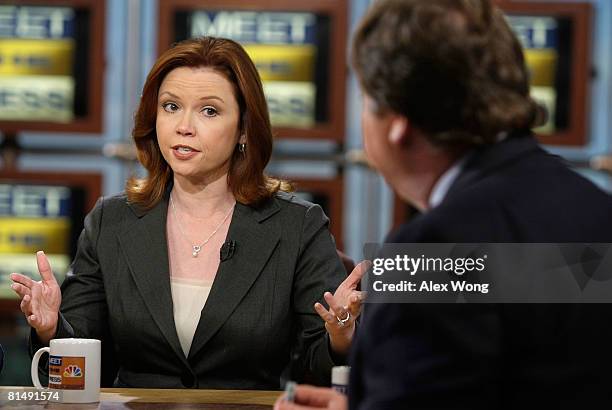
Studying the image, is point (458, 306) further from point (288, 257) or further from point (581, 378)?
point (288, 257)

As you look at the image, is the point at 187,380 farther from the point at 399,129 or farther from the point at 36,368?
the point at 399,129

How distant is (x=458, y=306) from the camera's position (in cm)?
107

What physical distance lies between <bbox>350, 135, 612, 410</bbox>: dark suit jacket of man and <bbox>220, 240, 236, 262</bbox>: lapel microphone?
1.34 metres

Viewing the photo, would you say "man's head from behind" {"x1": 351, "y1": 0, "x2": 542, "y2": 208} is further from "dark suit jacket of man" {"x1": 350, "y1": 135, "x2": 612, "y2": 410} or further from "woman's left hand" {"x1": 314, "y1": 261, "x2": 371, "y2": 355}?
"woman's left hand" {"x1": 314, "y1": 261, "x2": 371, "y2": 355}

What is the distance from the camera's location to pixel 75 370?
189cm

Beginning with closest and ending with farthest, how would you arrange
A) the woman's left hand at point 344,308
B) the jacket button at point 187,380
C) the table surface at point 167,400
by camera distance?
the table surface at point 167,400 < the woman's left hand at point 344,308 < the jacket button at point 187,380

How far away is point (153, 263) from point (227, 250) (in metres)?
0.18

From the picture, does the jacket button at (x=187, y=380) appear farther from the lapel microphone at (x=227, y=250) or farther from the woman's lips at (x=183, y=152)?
the woman's lips at (x=183, y=152)

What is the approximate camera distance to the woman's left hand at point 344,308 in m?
2.10

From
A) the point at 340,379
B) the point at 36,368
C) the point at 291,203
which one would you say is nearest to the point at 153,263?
the point at 291,203

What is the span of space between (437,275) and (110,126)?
11.3ft

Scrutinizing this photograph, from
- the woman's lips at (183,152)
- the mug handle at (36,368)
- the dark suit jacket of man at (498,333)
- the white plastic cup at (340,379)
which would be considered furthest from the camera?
the woman's lips at (183,152)

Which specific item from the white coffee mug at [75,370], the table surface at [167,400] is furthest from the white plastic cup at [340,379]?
the white coffee mug at [75,370]

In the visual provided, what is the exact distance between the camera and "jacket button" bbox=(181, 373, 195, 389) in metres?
2.35
